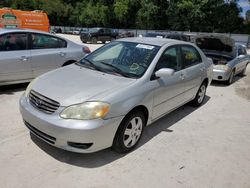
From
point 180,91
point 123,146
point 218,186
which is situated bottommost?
point 218,186

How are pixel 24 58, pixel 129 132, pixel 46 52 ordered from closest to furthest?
pixel 129 132 → pixel 24 58 → pixel 46 52

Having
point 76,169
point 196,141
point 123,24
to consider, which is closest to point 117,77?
point 76,169

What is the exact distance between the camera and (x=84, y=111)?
3.03 m

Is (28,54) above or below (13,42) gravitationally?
below

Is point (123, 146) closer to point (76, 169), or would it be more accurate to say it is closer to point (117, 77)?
point (76, 169)

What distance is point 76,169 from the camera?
3182 millimetres

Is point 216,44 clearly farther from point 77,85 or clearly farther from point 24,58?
point 77,85

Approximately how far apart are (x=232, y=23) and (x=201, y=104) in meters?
36.1

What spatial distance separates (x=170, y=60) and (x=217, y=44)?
5.45m

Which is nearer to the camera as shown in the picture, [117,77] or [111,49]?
[117,77]

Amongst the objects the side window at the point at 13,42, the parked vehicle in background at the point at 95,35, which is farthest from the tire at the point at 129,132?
the parked vehicle in background at the point at 95,35

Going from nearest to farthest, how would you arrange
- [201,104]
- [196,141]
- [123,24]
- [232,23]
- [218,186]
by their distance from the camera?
[218,186], [196,141], [201,104], [232,23], [123,24]

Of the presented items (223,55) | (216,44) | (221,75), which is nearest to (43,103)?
(221,75)

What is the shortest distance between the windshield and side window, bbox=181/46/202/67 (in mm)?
902
